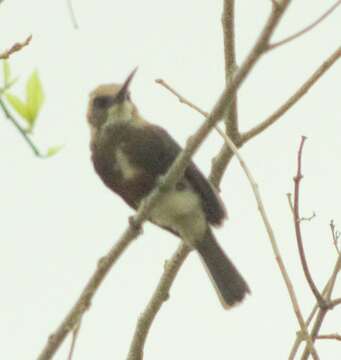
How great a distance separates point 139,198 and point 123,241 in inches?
84.3

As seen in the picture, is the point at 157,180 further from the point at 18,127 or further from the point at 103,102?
the point at 18,127

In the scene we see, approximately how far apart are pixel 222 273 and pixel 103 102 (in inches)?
50.1

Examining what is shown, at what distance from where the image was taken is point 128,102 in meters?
5.47

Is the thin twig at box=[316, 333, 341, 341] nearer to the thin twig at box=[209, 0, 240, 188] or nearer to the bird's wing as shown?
the thin twig at box=[209, 0, 240, 188]

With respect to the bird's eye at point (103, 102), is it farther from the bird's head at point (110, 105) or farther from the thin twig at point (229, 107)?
the thin twig at point (229, 107)

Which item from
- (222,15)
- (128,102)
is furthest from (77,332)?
(128,102)

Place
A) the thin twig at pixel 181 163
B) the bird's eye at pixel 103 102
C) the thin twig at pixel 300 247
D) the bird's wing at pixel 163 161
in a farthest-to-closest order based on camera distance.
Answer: the bird's eye at pixel 103 102 → the bird's wing at pixel 163 161 → the thin twig at pixel 300 247 → the thin twig at pixel 181 163

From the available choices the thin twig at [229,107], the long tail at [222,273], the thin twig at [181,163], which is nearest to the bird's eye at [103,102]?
the long tail at [222,273]

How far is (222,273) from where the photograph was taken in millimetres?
5375

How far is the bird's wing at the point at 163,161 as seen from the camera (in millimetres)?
4914

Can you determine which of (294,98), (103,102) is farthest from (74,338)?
(103,102)

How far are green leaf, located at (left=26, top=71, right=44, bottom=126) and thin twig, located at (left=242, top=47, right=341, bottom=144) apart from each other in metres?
0.98

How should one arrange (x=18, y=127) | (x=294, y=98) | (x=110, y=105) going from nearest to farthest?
(x=18, y=127) → (x=294, y=98) → (x=110, y=105)

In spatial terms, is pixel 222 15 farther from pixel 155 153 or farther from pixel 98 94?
pixel 98 94
